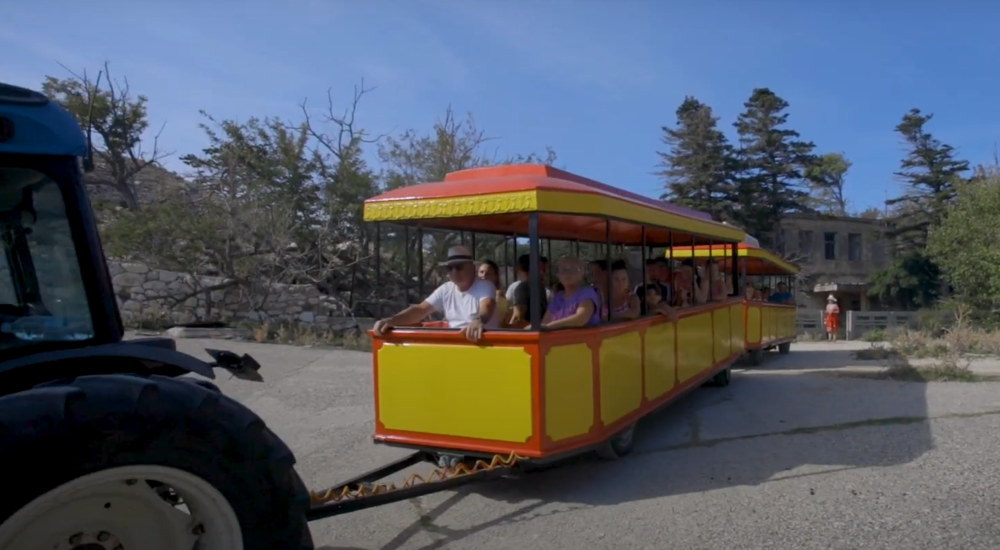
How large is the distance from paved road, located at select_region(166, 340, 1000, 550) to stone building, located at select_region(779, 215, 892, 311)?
31088 mm

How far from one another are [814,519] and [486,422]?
→ 7.09 feet

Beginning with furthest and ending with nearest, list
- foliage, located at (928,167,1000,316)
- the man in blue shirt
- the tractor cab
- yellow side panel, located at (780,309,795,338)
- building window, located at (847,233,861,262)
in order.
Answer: building window, located at (847,233,861,262) → foliage, located at (928,167,1000,316) → the man in blue shirt → yellow side panel, located at (780,309,795,338) → the tractor cab

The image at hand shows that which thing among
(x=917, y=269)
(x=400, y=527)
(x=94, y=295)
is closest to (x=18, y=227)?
(x=94, y=295)

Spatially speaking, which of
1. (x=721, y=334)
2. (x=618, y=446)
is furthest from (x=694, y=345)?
(x=618, y=446)

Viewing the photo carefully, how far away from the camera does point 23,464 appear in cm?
231

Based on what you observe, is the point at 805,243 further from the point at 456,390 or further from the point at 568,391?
the point at 456,390

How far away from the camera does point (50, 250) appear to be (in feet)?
9.27

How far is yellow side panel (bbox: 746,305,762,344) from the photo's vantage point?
42.3 feet

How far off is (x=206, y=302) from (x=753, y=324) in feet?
40.3

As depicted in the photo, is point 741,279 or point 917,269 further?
point 917,269

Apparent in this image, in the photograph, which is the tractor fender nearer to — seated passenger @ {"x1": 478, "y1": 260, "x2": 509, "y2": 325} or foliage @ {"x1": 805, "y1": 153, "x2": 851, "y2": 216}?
seated passenger @ {"x1": 478, "y1": 260, "x2": 509, "y2": 325}

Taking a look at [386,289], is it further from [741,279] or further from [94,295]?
[94,295]

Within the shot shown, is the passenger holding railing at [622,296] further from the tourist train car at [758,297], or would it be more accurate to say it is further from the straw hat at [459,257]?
the tourist train car at [758,297]

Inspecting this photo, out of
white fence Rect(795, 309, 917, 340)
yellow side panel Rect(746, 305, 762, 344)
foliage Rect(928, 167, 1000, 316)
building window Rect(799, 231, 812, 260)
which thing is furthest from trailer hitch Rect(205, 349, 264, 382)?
building window Rect(799, 231, 812, 260)
